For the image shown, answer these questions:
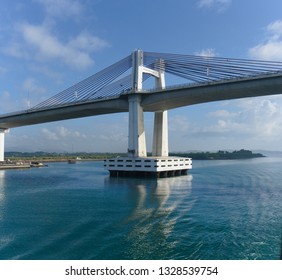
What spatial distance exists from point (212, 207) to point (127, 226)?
21.4ft

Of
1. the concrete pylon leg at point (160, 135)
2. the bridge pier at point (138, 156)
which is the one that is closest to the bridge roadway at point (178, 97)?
the concrete pylon leg at point (160, 135)

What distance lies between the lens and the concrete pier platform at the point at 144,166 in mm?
35750

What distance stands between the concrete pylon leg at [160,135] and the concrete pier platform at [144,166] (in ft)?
11.7

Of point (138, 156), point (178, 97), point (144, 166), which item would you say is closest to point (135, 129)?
point (138, 156)

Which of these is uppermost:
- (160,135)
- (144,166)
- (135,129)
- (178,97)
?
(178,97)

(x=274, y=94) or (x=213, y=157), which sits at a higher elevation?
(x=274, y=94)

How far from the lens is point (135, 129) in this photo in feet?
126

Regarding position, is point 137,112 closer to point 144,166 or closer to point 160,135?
point 160,135

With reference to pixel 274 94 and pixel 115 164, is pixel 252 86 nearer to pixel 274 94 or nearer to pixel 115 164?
pixel 274 94

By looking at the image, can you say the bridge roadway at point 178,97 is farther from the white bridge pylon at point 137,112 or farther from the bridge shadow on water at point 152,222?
the bridge shadow on water at point 152,222

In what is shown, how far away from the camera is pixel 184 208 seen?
57.3 ft

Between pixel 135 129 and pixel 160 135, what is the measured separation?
241 inches
